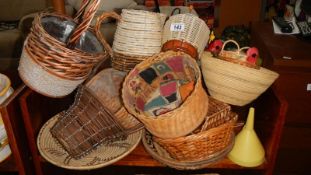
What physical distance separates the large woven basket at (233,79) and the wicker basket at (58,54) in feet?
0.97

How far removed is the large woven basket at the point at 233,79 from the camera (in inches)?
34.4

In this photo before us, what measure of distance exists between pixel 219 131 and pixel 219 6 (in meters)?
2.38

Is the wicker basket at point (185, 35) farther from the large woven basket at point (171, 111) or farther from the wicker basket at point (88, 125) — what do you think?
the wicker basket at point (88, 125)

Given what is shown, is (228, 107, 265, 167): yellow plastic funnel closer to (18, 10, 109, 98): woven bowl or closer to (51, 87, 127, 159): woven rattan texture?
(51, 87, 127, 159): woven rattan texture

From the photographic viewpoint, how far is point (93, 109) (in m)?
0.89

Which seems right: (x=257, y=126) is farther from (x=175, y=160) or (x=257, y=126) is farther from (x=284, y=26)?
(x=284, y=26)

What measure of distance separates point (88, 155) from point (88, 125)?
10 cm

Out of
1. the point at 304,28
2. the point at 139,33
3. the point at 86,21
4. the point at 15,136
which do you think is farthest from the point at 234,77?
the point at 304,28

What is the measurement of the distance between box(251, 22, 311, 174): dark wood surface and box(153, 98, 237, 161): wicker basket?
603mm

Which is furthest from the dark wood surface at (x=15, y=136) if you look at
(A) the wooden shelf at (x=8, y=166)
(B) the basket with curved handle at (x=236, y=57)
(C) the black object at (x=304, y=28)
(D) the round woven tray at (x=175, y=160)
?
(C) the black object at (x=304, y=28)

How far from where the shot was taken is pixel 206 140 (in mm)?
854

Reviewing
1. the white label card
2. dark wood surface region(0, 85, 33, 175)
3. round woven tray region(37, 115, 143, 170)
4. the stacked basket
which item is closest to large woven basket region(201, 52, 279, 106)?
the stacked basket

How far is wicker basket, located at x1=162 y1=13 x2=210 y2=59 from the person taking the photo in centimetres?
96

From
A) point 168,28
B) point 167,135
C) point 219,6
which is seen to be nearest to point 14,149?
point 167,135
